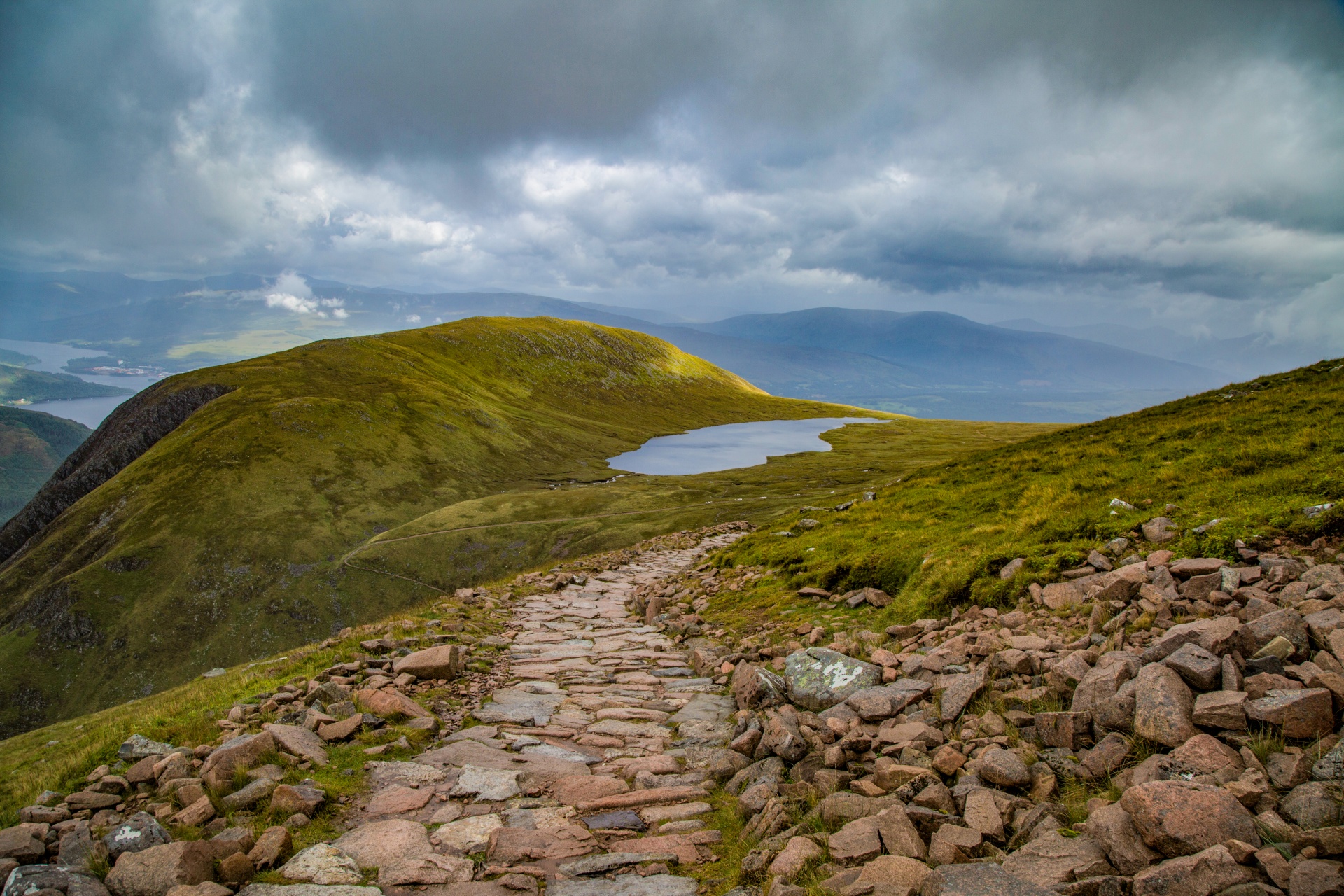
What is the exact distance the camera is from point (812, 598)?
19188 mm

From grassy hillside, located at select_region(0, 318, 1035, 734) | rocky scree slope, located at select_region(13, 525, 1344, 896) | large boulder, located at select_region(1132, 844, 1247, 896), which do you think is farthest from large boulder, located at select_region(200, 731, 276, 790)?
grassy hillside, located at select_region(0, 318, 1035, 734)

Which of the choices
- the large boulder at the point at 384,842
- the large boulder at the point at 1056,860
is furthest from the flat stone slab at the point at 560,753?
the large boulder at the point at 1056,860

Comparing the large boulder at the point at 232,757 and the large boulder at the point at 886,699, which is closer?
the large boulder at the point at 232,757

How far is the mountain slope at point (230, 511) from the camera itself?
94.8m

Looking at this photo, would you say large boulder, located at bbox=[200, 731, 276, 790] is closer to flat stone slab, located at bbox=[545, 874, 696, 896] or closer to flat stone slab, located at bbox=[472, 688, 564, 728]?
flat stone slab, located at bbox=[545, 874, 696, 896]

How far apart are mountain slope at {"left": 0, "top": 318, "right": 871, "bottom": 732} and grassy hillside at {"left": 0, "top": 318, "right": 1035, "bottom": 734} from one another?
35 centimetres

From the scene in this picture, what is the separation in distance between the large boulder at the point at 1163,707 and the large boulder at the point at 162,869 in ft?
35.5

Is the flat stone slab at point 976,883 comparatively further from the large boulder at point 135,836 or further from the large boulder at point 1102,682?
the large boulder at point 135,836

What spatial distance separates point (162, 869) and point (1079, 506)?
21.0m

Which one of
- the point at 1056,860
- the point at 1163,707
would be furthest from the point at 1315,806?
the point at 1056,860

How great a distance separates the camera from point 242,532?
367ft

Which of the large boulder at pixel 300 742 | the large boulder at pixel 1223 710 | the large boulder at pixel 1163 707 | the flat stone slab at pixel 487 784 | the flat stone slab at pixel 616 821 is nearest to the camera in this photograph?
the large boulder at pixel 1223 710

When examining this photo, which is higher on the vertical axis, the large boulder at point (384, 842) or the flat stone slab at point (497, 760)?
the large boulder at point (384, 842)

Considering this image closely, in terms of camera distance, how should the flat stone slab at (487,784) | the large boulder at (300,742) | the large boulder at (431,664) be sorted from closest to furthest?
the flat stone slab at (487,784) < the large boulder at (300,742) < the large boulder at (431,664)
